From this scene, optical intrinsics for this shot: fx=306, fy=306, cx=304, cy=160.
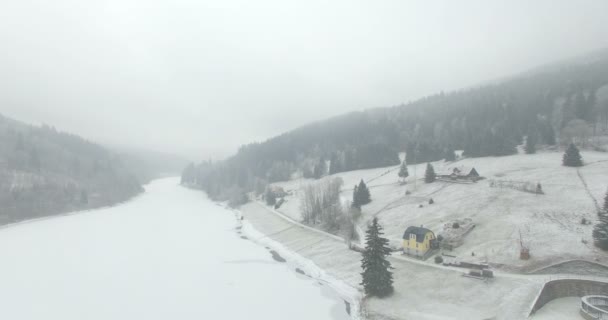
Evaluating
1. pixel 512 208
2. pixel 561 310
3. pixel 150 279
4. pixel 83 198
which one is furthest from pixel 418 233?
pixel 83 198

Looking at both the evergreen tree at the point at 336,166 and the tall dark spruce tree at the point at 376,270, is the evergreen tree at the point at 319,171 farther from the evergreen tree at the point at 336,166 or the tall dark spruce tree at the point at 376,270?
the tall dark spruce tree at the point at 376,270

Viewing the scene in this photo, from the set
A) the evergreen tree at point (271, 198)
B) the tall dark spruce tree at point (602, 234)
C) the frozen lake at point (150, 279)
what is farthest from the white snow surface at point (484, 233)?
the evergreen tree at point (271, 198)

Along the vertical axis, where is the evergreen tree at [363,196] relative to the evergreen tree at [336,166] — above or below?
below

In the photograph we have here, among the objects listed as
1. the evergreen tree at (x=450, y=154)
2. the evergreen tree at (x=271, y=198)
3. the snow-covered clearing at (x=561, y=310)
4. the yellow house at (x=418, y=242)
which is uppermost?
the evergreen tree at (x=450, y=154)

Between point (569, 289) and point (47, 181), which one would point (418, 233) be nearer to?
point (569, 289)

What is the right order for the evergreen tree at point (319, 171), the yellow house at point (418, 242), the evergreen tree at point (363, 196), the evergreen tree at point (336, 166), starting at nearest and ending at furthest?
the yellow house at point (418, 242), the evergreen tree at point (363, 196), the evergreen tree at point (319, 171), the evergreen tree at point (336, 166)

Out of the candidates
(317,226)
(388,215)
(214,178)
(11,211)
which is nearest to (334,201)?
(317,226)

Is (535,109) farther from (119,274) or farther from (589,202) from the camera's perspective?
(119,274)

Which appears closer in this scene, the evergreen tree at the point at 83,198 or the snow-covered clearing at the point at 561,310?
the snow-covered clearing at the point at 561,310
